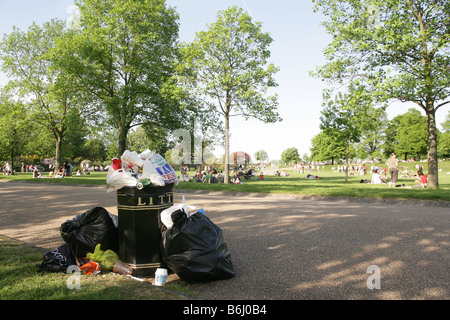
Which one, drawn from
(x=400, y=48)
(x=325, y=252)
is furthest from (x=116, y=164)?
(x=400, y=48)

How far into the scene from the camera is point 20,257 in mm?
4594

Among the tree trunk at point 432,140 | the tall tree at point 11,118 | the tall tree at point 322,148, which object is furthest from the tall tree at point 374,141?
the tall tree at point 11,118

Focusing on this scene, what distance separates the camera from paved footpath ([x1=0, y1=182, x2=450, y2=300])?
11.2 feet

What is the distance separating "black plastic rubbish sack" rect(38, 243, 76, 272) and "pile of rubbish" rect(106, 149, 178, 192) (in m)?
1.01

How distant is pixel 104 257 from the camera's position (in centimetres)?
418

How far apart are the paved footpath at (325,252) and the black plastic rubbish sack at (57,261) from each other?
1355mm

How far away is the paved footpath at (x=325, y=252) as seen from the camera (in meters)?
3.41

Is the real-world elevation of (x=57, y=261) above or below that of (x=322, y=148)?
below

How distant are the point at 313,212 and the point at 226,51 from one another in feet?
53.7

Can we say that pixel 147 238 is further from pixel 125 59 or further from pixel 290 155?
pixel 290 155

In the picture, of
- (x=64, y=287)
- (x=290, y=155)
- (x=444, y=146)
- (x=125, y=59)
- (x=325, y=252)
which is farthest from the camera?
(x=290, y=155)

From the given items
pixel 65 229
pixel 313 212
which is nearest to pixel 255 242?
pixel 65 229

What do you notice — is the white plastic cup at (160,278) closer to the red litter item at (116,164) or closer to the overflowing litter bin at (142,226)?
the overflowing litter bin at (142,226)

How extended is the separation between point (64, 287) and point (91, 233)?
96 centimetres
